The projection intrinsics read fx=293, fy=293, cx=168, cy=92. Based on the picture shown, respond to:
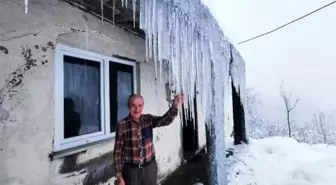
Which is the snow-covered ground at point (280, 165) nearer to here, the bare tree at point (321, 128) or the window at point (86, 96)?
the window at point (86, 96)

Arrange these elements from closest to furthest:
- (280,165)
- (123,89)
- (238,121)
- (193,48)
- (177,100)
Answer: (177,100) → (193,48) → (123,89) → (280,165) → (238,121)

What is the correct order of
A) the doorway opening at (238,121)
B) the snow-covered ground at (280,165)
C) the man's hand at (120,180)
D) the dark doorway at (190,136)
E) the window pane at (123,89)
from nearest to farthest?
the man's hand at (120,180), the window pane at (123,89), the snow-covered ground at (280,165), the dark doorway at (190,136), the doorway opening at (238,121)

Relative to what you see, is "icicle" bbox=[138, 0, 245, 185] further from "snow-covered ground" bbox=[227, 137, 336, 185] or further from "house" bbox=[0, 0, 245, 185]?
"snow-covered ground" bbox=[227, 137, 336, 185]

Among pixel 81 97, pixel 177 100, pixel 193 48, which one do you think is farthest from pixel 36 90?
pixel 193 48

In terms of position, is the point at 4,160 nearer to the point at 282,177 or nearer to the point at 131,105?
the point at 131,105

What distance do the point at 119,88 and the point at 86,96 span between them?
0.68 metres

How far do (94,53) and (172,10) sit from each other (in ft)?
4.00

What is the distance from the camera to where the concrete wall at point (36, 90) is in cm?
221

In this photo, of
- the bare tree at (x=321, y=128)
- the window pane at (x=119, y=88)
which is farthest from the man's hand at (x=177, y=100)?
the bare tree at (x=321, y=128)

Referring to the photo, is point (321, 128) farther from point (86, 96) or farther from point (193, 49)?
point (86, 96)

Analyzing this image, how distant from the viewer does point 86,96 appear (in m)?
3.21

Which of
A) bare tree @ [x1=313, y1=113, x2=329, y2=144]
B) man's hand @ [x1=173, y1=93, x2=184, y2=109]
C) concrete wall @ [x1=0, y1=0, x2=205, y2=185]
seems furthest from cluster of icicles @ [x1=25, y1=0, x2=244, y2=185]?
bare tree @ [x1=313, y1=113, x2=329, y2=144]

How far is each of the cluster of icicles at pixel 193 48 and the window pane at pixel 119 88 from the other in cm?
64

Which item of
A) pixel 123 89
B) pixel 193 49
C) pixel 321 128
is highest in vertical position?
pixel 193 49
